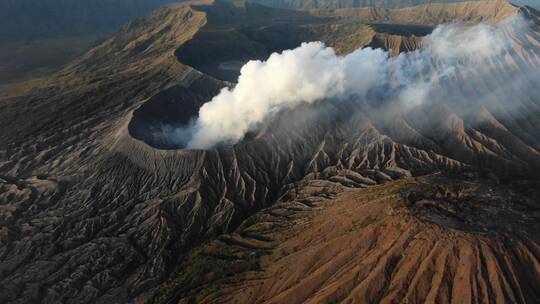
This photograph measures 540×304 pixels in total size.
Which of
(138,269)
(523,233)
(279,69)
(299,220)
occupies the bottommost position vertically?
(138,269)

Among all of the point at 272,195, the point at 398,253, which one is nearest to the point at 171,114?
the point at 272,195

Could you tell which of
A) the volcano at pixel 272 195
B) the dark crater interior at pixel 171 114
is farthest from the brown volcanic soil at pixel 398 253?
the dark crater interior at pixel 171 114

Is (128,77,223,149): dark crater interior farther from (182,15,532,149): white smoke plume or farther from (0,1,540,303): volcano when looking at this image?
(182,15,532,149): white smoke plume

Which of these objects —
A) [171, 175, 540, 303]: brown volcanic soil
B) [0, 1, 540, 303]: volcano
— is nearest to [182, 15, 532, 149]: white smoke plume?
[0, 1, 540, 303]: volcano

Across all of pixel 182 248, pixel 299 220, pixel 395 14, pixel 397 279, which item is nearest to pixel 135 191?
pixel 182 248

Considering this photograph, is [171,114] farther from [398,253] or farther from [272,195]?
[398,253]

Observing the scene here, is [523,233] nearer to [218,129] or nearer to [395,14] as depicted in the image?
[218,129]
